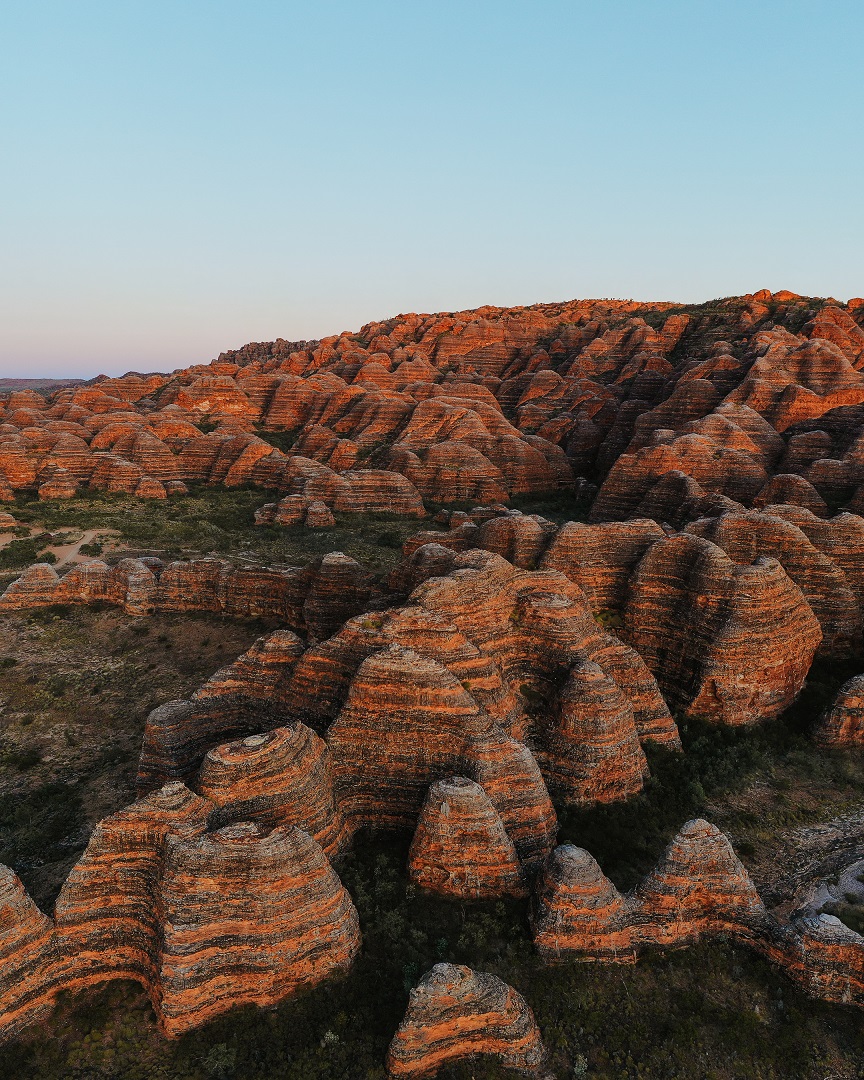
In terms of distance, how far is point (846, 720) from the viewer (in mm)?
21891

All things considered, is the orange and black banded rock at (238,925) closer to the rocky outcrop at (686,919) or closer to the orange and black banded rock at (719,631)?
the rocky outcrop at (686,919)

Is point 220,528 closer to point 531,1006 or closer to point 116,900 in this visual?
point 116,900

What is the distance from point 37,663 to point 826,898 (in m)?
33.0

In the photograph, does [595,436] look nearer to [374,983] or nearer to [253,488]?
[253,488]

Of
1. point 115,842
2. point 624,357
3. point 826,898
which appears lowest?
point 826,898

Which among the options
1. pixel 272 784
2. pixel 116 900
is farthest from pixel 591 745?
pixel 116 900

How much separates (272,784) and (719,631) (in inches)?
683

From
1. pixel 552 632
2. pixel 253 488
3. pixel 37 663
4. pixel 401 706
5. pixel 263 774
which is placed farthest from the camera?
pixel 253 488

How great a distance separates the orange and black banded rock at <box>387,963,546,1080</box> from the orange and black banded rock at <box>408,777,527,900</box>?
113 inches

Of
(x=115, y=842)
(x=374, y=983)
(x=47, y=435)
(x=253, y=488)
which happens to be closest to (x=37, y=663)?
(x=115, y=842)

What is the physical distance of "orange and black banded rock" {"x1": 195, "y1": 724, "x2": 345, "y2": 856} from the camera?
1484 cm

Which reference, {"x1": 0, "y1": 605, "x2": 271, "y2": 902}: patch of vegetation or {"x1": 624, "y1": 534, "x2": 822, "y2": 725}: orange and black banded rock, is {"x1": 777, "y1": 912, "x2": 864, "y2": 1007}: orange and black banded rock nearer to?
{"x1": 624, "y1": 534, "x2": 822, "y2": 725}: orange and black banded rock

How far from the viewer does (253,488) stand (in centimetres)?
6500

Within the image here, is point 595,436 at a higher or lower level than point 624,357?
lower
